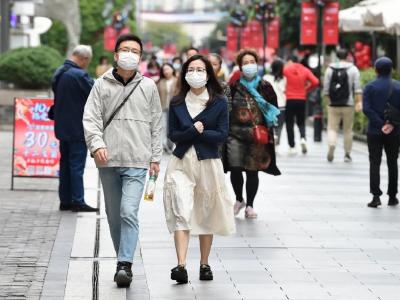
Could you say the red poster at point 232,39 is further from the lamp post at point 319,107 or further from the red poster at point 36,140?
the red poster at point 36,140

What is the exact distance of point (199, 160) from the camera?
9.88 meters

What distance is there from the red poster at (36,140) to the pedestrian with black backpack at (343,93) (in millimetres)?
6876

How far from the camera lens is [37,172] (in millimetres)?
16531

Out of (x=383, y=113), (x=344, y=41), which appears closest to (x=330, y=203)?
(x=383, y=113)

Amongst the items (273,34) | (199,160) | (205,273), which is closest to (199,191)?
(199,160)

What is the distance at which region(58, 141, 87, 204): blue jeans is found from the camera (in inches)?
559

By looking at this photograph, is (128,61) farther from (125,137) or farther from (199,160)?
(199,160)

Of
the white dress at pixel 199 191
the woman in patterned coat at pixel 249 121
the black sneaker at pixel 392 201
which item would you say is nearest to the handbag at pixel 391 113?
the black sneaker at pixel 392 201

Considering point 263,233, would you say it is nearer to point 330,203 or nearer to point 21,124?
point 330,203

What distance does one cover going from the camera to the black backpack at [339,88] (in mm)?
21938

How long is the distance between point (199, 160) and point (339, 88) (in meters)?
12.4

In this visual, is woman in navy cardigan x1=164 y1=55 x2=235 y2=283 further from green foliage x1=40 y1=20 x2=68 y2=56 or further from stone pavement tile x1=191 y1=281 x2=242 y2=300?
green foliage x1=40 y1=20 x2=68 y2=56

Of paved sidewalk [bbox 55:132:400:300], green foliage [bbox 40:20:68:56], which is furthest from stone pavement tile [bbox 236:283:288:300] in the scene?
green foliage [bbox 40:20:68:56]

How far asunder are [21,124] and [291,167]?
6271mm
